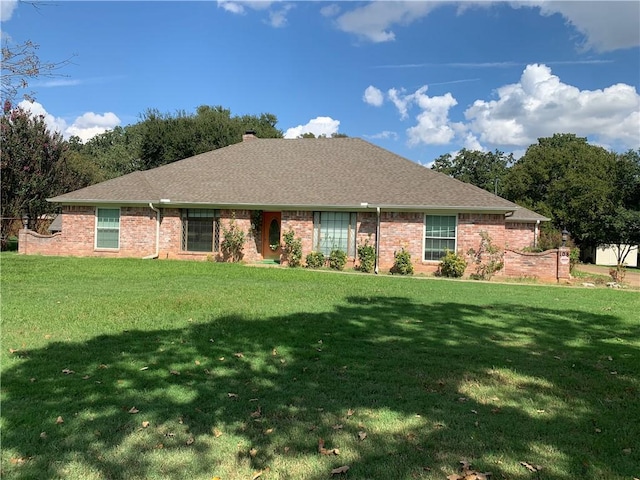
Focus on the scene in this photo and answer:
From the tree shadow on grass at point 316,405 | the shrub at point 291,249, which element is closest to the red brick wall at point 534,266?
the shrub at point 291,249

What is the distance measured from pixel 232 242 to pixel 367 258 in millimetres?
5092

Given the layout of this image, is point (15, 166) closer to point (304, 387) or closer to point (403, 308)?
point (403, 308)

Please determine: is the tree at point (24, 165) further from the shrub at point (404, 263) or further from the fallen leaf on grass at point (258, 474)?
the fallen leaf on grass at point (258, 474)

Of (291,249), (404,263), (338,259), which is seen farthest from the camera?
(291,249)

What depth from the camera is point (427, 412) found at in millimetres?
3924

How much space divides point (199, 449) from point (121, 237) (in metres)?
16.8

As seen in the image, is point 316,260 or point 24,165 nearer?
point 316,260

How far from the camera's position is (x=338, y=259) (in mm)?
17109

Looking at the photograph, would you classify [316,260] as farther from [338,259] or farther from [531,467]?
[531,467]

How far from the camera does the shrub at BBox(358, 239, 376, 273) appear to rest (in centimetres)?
1686

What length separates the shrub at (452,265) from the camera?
52.6 ft

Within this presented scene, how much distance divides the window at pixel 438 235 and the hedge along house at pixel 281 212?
0.04 meters

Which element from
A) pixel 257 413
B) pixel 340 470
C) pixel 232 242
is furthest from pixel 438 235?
pixel 340 470

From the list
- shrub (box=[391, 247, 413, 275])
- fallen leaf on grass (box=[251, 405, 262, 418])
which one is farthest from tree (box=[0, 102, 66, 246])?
fallen leaf on grass (box=[251, 405, 262, 418])
